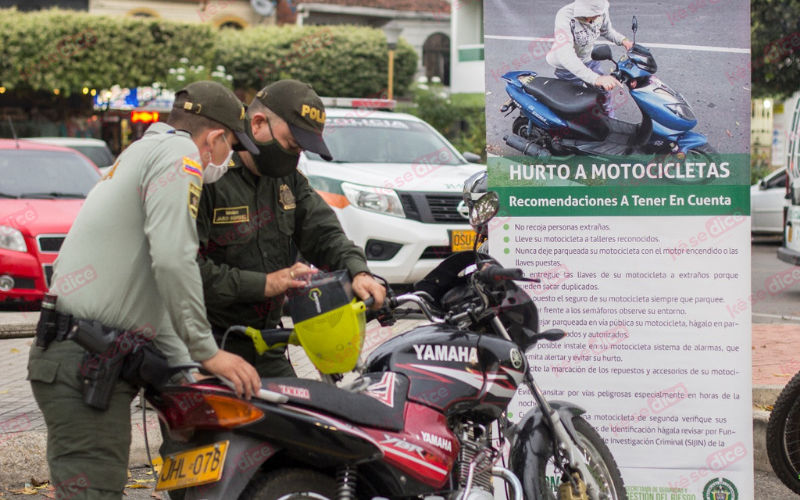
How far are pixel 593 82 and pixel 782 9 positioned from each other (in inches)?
566

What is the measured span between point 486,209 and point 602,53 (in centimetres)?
131

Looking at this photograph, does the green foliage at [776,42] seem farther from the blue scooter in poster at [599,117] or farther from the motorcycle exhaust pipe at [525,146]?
the motorcycle exhaust pipe at [525,146]

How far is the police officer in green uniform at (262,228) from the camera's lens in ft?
11.1

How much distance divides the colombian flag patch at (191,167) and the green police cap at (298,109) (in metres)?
0.66

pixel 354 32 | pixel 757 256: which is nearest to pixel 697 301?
pixel 757 256

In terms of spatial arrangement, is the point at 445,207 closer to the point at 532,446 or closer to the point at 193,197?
the point at 532,446

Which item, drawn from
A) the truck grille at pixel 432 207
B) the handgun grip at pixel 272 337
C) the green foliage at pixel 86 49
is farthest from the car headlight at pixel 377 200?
the green foliage at pixel 86 49

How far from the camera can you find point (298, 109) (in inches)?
138

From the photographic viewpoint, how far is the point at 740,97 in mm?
4281

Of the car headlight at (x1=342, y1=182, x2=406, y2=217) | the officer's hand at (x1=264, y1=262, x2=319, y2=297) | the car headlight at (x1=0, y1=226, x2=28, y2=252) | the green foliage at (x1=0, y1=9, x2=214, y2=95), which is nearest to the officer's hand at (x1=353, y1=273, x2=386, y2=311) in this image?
the officer's hand at (x1=264, y1=262, x2=319, y2=297)

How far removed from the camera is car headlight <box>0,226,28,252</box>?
9289 mm

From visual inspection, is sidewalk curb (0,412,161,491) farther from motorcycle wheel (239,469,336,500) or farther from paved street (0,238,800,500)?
motorcycle wheel (239,469,336,500)

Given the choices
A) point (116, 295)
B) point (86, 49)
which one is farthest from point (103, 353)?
point (86, 49)

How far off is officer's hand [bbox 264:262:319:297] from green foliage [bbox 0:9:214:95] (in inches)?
1312
